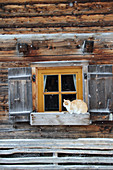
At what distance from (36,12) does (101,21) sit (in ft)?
5.47

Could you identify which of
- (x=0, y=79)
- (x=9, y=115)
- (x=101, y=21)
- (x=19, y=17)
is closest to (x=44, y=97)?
(x=9, y=115)

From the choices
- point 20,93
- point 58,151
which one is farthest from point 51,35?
point 58,151

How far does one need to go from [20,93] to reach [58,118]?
1092mm

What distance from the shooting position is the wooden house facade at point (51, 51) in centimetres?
350

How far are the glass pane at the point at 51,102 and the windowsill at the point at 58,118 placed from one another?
0.38 m

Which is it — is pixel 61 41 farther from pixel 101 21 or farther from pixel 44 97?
pixel 44 97

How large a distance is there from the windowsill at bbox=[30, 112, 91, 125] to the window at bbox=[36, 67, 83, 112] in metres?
0.28

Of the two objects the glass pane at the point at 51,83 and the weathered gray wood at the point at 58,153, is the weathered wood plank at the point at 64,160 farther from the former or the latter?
the glass pane at the point at 51,83

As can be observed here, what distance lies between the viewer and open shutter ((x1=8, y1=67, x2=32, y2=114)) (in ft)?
11.1

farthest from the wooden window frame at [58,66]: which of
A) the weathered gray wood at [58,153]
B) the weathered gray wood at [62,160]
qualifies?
the weathered gray wood at [62,160]

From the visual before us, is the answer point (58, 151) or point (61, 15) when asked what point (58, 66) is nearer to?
point (61, 15)

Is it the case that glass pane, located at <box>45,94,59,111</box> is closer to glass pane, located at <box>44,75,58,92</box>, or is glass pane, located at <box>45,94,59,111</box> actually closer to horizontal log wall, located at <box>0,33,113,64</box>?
glass pane, located at <box>44,75,58,92</box>

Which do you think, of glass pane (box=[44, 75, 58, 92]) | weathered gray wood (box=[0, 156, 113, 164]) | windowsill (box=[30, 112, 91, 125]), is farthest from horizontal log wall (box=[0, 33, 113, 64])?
weathered gray wood (box=[0, 156, 113, 164])

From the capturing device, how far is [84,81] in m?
3.41
